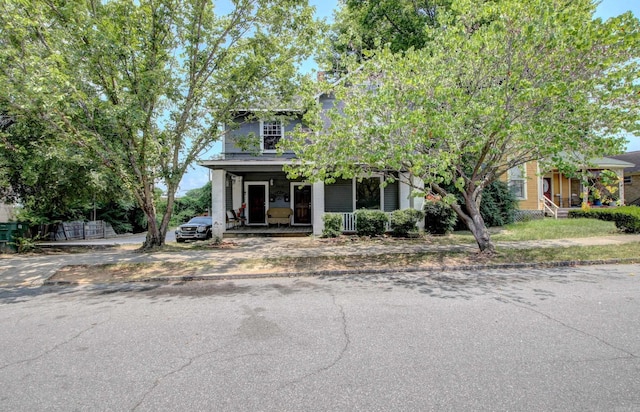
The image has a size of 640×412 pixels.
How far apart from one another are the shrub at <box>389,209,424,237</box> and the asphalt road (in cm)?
801

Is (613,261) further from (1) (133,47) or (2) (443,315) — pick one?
(1) (133,47)

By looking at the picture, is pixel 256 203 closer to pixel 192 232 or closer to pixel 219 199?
pixel 219 199

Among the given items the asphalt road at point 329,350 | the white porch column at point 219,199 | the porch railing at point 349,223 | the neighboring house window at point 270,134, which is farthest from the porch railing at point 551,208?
the white porch column at point 219,199

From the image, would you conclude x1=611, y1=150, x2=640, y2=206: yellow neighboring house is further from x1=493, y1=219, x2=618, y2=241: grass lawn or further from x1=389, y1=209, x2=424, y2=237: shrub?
x1=389, y1=209, x2=424, y2=237: shrub

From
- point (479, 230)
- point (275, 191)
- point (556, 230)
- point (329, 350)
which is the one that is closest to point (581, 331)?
point (329, 350)

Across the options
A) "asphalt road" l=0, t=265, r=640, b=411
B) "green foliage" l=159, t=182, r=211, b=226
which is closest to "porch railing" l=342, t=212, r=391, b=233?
"asphalt road" l=0, t=265, r=640, b=411

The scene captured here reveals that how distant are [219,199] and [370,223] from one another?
22.8 ft

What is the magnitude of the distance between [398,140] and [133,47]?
782cm

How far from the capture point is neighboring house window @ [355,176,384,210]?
18.1m

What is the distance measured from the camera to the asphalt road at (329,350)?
295 centimetres

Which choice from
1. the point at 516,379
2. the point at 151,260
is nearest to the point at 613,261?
the point at 516,379

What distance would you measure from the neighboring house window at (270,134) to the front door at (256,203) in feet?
10.5

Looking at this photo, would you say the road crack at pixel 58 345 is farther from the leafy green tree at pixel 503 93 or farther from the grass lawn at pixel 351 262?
the leafy green tree at pixel 503 93

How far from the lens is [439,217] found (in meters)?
15.3
